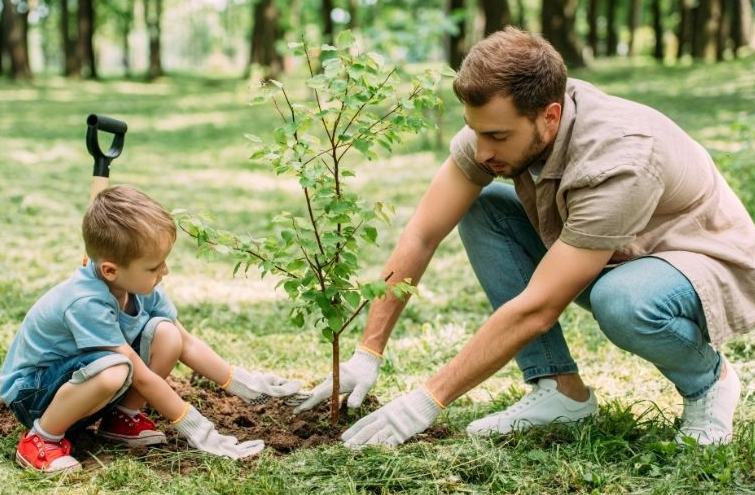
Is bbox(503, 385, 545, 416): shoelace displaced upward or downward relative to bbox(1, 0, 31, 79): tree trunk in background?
upward

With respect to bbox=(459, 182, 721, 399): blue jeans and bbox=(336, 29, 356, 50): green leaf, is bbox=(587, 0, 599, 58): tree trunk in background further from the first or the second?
bbox=(336, 29, 356, 50): green leaf

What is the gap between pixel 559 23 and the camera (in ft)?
59.6

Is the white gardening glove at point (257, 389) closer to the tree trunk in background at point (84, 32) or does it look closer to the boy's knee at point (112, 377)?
the boy's knee at point (112, 377)

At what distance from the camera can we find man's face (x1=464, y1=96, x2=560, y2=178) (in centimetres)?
270

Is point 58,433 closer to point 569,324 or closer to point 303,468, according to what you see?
point 303,468

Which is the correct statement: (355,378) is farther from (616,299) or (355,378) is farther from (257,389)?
(616,299)

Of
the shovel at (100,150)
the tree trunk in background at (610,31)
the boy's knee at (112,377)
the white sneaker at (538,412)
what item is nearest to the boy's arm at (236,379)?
the boy's knee at (112,377)

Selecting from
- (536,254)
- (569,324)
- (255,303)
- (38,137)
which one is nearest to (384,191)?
(255,303)

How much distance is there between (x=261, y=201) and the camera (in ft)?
27.5

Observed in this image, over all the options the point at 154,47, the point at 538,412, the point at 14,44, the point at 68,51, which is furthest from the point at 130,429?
the point at 68,51

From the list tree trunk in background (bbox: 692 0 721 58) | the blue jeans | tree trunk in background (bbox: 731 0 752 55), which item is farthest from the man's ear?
tree trunk in background (bbox: 731 0 752 55)

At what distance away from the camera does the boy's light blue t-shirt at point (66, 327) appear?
8.91 feet

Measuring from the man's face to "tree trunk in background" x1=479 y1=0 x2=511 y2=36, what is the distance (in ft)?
46.5

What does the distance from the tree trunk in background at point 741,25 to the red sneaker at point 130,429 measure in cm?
2157
